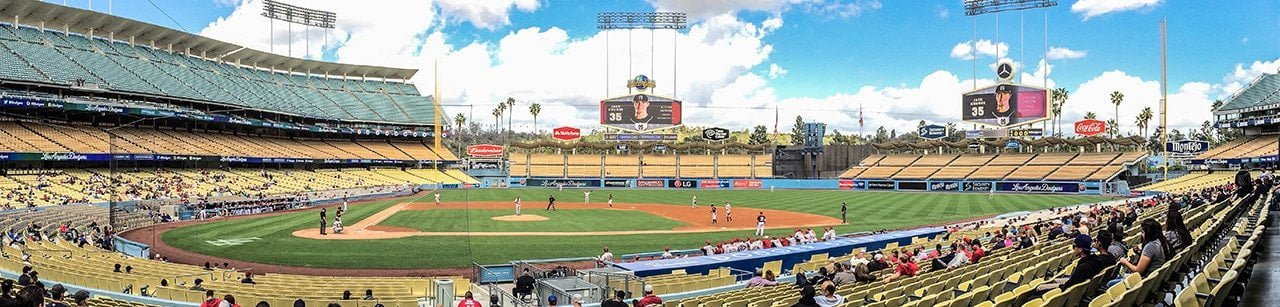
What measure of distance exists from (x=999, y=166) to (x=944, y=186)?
7027mm

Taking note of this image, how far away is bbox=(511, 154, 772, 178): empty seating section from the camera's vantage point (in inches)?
3388

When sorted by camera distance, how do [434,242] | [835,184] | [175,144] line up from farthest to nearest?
[835,184], [175,144], [434,242]

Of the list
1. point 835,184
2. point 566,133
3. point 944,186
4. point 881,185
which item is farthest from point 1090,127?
point 566,133

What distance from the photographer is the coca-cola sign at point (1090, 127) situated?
3007 inches

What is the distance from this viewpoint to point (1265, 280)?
758 cm

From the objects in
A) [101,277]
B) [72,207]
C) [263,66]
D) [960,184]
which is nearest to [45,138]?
[72,207]

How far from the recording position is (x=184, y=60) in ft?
238

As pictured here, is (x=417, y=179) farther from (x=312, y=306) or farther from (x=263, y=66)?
(x=312, y=306)

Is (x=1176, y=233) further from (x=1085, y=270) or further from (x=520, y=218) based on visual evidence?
(x=520, y=218)

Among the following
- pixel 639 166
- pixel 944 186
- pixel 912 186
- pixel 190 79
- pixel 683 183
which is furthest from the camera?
pixel 639 166

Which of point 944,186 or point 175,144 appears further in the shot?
point 944,186

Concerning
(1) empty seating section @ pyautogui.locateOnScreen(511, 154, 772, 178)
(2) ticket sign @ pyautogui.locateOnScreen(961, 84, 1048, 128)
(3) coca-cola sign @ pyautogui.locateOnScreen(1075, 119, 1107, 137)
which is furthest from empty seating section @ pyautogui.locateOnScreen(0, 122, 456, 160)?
(3) coca-cola sign @ pyautogui.locateOnScreen(1075, 119, 1107, 137)

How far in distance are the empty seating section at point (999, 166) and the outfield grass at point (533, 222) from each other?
4067cm

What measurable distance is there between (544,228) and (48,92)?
41.8m
